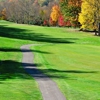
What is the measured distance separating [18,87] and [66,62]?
1638cm

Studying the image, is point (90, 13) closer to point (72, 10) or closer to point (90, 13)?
point (90, 13)

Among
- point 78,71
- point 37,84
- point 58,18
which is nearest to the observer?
point 37,84

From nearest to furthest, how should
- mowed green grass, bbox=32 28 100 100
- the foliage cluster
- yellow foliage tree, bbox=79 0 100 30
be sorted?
mowed green grass, bbox=32 28 100 100 < yellow foliage tree, bbox=79 0 100 30 < the foliage cluster

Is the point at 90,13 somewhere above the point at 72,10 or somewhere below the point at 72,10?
below

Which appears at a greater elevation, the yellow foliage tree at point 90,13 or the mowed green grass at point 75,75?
the yellow foliage tree at point 90,13

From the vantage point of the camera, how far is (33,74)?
2605 cm

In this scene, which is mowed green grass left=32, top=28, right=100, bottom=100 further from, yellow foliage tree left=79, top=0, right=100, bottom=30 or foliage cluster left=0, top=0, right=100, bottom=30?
foliage cluster left=0, top=0, right=100, bottom=30

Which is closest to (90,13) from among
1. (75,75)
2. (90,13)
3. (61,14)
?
(90,13)

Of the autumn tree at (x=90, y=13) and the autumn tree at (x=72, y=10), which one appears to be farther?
the autumn tree at (x=72, y=10)

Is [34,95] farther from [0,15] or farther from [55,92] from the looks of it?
[0,15]

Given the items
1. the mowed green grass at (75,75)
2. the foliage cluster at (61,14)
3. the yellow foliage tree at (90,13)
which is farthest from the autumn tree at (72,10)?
the mowed green grass at (75,75)

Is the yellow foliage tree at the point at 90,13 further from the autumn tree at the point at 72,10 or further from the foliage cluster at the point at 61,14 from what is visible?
the autumn tree at the point at 72,10

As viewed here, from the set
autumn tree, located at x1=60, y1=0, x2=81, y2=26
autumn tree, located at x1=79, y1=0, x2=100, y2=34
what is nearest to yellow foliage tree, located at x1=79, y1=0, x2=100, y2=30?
autumn tree, located at x1=79, y1=0, x2=100, y2=34

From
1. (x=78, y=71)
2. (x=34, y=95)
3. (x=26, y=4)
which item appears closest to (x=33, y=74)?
(x=78, y=71)
